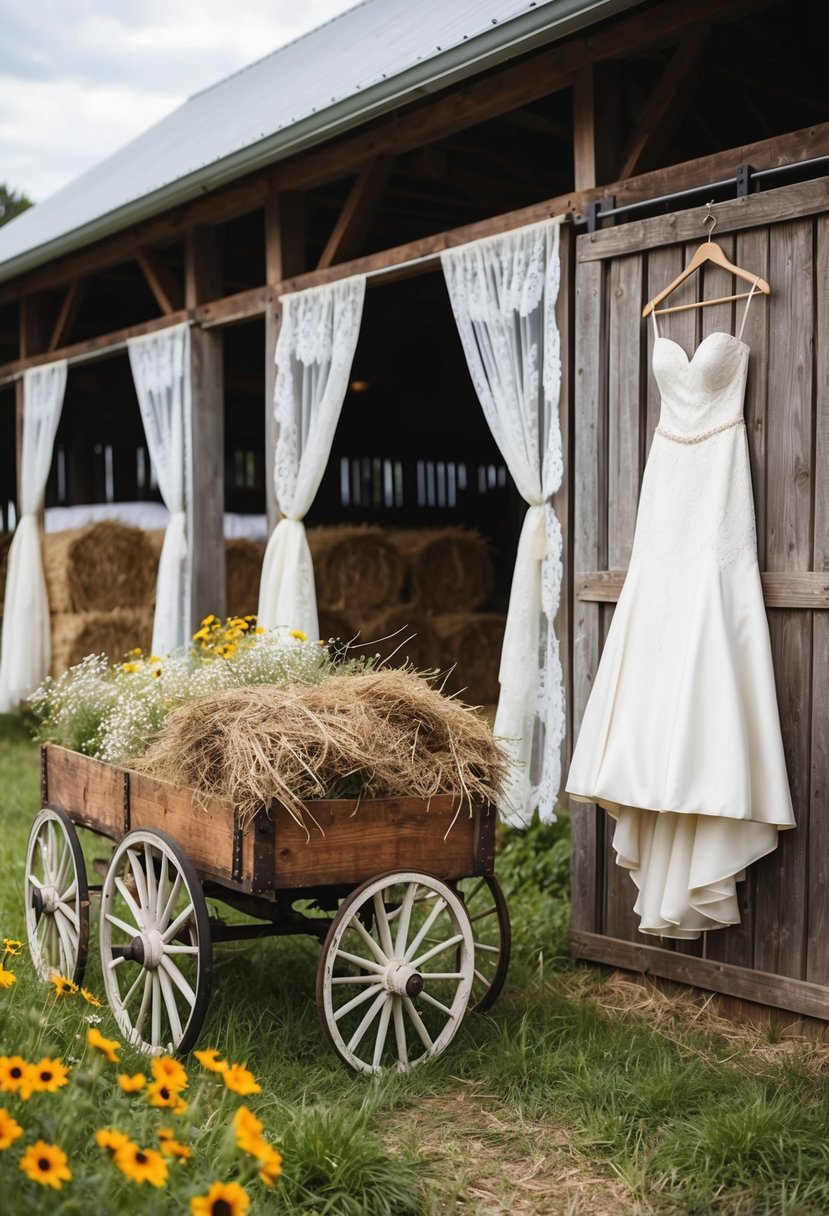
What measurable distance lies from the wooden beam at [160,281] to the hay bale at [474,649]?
9.99 feet

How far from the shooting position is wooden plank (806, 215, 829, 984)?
3.77 m

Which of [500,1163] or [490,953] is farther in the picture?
[490,953]

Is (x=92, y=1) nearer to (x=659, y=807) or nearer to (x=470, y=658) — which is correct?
(x=470, y=658)

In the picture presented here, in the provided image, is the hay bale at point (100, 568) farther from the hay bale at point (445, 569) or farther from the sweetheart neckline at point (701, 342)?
the sweetheart neckline at point (701, 342)

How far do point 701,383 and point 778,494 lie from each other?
0.42m

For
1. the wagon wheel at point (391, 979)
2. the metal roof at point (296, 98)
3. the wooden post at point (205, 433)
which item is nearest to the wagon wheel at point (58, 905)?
the wagon wheel at point (391, 979)

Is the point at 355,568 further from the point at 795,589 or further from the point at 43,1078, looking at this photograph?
the point at 43,1078

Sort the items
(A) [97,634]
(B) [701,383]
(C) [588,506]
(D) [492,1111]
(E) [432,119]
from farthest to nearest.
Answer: (A) [97,634] → (E) [432,119] → (C) [588,506] → (B) [701,383] → (D) [492,1111]

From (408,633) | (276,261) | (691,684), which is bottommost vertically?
(408,633)

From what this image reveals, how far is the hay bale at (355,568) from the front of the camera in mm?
8992

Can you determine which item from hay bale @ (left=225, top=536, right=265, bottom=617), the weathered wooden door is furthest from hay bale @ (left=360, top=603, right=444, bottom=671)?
the weathered wooden door

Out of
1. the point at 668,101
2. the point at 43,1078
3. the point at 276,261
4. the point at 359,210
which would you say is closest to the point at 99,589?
the point at 276,261

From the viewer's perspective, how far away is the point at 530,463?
4.95 metres

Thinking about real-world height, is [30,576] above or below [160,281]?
below
